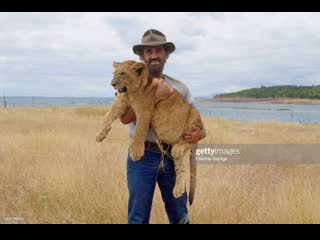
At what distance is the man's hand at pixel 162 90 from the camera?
9.69 feet

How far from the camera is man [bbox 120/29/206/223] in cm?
304

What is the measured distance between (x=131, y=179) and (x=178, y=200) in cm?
39

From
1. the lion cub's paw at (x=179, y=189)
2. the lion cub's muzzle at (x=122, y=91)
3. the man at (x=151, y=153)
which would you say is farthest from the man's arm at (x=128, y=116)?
the lion cub's paw at (x=179, y=189)

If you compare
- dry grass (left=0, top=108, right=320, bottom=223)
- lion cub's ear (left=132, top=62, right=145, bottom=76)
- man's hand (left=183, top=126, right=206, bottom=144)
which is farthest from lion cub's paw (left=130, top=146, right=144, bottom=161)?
dry grass (left=0, top=108, right=320, bottom=223)

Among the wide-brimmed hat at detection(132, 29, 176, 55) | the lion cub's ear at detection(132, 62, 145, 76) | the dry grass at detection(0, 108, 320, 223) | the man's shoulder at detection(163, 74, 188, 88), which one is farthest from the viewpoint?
the dry grass at detection(0, 108, 320, 223)

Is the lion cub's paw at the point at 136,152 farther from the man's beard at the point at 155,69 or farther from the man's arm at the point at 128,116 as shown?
the man's beard at the point at 155,69

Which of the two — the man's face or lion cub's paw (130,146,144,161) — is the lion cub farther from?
the man's face

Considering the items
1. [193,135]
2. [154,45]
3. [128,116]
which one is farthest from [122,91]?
[193,135]

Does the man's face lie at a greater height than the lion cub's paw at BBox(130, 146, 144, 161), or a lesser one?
greater

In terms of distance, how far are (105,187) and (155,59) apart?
5.10 ft

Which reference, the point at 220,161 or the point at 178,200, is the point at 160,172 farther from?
the point at 220,161

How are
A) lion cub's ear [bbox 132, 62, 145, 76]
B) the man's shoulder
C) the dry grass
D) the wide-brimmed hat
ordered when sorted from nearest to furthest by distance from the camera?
lion cub's ear [bbox 132, 62, 145, 76], the wide-brimmed hat, the man's shoulder, the dry grass
